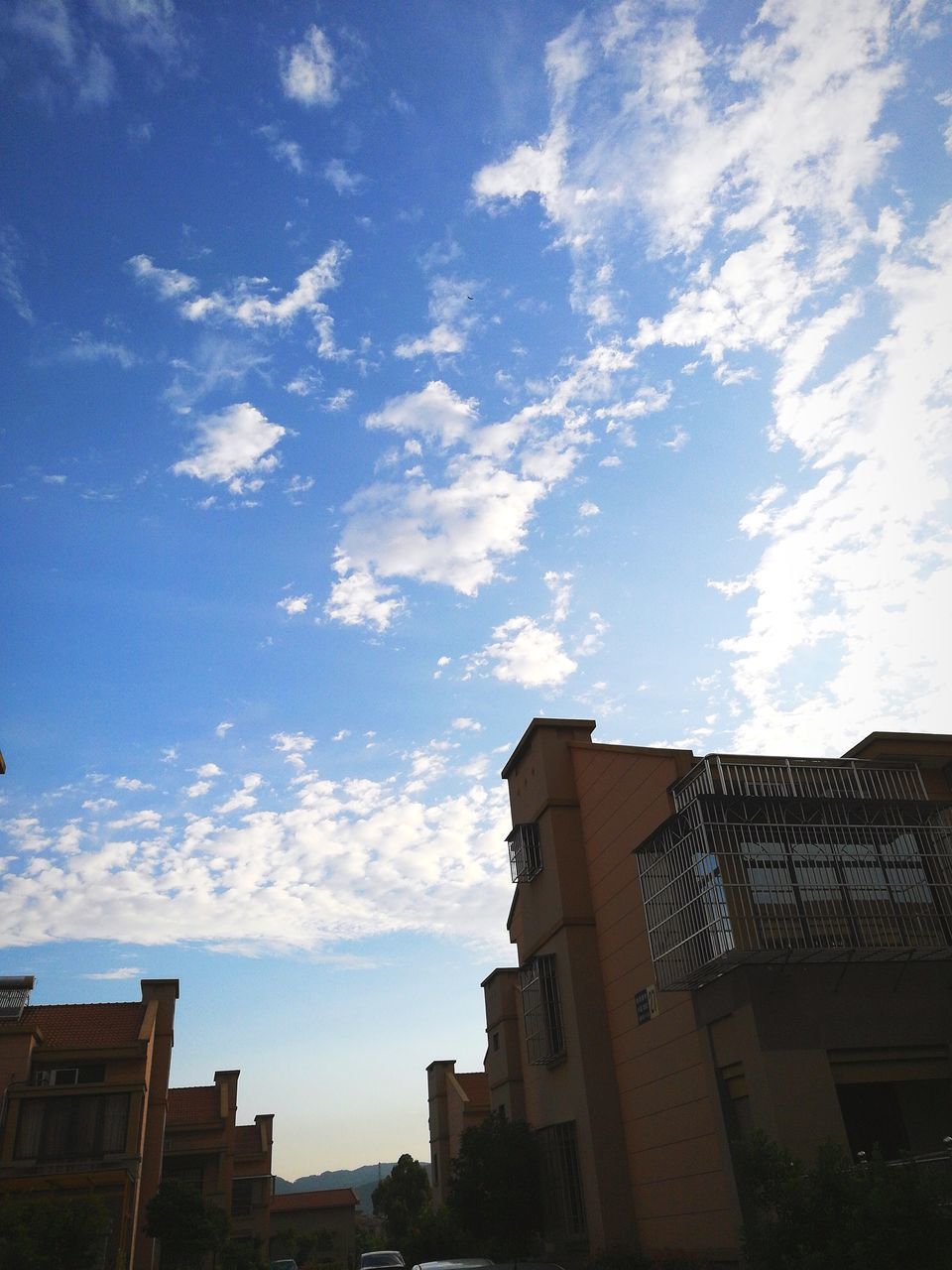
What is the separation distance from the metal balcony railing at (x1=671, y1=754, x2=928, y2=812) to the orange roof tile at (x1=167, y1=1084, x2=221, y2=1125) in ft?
111

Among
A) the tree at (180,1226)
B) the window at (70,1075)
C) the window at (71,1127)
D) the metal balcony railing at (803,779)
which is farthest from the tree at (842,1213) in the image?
the window at (70,1075)

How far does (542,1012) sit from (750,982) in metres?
9.31

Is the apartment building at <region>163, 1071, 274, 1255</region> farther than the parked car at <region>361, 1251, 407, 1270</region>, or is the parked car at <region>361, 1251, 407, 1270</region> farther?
the apartment building at <region>163, 1071, 274, 1255</region>

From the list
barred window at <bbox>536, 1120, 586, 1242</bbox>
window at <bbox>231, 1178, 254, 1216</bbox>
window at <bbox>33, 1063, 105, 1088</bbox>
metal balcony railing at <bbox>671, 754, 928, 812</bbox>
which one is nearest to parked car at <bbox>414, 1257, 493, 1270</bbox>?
metal balcony railing at <bbox>671, 754, 928, 812</bbox>

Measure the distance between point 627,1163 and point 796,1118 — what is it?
7445mm

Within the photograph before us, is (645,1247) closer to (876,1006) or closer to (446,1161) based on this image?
(876,1006)

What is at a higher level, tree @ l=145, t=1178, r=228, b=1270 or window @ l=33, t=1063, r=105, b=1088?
window @ l=33, t=1063, r=105, b=1088

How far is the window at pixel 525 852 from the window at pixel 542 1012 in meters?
2.30

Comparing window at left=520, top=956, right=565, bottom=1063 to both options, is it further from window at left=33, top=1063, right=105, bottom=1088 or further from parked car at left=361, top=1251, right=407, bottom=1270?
window at left=33, top=1063, right=105, bottom=1088

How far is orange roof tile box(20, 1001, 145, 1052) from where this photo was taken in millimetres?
31328

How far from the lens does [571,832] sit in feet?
77.9

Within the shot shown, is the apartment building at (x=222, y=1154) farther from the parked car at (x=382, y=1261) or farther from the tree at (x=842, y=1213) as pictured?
the tree at (x=842, y=1213)

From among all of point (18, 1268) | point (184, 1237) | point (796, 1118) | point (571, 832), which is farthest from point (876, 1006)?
point (184, 1237)

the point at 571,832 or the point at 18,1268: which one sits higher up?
the point at 571,832
